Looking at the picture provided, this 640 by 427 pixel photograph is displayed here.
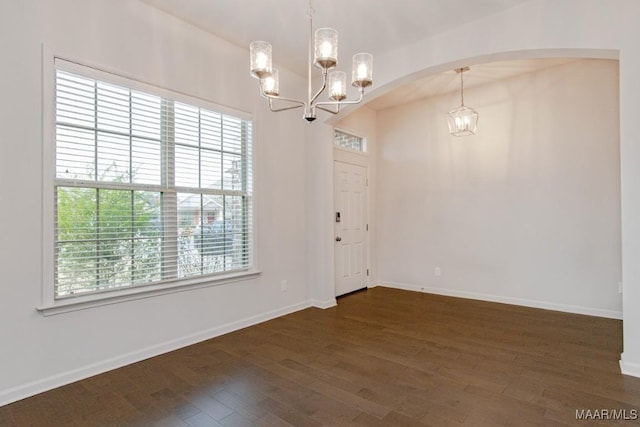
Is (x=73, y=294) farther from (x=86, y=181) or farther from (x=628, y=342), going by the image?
(x=628, y=342)

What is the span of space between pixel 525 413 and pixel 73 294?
3237 mm

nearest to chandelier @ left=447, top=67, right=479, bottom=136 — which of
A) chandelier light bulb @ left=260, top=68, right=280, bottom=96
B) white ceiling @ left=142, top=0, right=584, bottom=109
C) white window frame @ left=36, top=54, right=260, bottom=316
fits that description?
white ceiling @ left=142, top=0, right=584, bottom=109

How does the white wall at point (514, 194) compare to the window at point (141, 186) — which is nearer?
the window at point (141, 186)

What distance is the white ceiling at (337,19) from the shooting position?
116 inches

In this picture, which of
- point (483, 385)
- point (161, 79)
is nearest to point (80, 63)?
point (161, 79)

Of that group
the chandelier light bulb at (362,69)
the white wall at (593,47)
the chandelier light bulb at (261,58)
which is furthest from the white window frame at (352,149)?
the chandelier light bulb at (261,58)

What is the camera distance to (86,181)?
103 inches

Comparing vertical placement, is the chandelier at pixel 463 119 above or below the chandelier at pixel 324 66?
above

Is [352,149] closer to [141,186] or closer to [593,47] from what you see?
[593,47]

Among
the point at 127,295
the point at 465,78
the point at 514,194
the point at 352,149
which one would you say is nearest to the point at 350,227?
the point at 352,149

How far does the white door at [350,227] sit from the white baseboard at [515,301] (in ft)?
2.50

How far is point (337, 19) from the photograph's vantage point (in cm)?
318

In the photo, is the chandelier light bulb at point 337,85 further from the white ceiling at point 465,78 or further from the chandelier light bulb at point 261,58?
the white ceiling at point 465,78

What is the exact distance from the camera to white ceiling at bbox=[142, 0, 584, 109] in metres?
2.95
